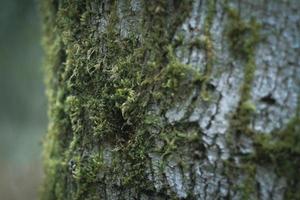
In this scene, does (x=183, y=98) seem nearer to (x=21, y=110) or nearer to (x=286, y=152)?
(x=286, y=152)

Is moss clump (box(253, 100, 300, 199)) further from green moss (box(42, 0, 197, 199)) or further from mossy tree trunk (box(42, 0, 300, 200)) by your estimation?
green moss (box(42, 0, 197, 199))

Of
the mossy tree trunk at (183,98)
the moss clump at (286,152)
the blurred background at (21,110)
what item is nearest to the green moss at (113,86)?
the mossy tree trunk at (183,98)

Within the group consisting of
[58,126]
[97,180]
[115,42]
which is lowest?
[97,180]

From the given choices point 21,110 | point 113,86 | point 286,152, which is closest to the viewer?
point 286,152

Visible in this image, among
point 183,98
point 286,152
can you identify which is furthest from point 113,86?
point 286,152

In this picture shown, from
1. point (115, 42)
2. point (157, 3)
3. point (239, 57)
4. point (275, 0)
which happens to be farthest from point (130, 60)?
point (275, 0)

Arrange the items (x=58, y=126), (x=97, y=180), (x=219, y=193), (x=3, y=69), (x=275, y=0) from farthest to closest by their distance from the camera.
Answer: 1. (x=3, y=69)
2. (x=58, y=126)
3. (x=97, y=180)
4. (x=219, y=193)
5. (x=275, y=0)

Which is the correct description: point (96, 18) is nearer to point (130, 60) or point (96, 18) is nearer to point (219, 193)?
point (130, 60)
